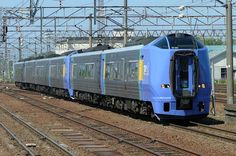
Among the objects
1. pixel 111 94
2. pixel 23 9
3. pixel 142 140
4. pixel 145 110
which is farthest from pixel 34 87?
pixel 142 140

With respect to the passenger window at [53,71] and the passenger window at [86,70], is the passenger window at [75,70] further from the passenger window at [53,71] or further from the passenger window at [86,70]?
the passenger window at [53,71]

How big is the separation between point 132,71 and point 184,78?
2657mm

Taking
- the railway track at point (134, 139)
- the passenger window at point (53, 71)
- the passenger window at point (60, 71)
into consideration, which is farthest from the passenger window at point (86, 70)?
the passenger window at point (53, 71)

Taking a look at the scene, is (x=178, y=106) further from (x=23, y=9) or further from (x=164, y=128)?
(x=23, y=9)

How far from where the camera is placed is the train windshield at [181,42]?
18364mm

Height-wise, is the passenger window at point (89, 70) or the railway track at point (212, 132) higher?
the passenger window at point (89, 70)

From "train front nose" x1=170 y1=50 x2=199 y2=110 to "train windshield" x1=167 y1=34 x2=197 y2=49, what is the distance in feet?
0.93

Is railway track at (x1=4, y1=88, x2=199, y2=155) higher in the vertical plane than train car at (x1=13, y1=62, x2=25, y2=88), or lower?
lower

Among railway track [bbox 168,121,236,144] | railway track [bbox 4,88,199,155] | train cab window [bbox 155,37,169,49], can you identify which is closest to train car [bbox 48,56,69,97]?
railway track [bbox 4,88,199,155]

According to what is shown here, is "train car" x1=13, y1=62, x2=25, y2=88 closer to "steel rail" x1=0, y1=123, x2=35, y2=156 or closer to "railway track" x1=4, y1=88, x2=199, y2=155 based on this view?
"railway track" x1=4, y1=88, x2=199, y2=155

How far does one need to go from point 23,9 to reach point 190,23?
15142mm

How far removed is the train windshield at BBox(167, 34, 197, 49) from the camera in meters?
18.4

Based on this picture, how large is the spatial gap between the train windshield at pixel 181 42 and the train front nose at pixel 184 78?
0.93ft

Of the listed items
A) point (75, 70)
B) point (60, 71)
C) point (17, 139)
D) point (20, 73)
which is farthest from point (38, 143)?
point (20, 73)
